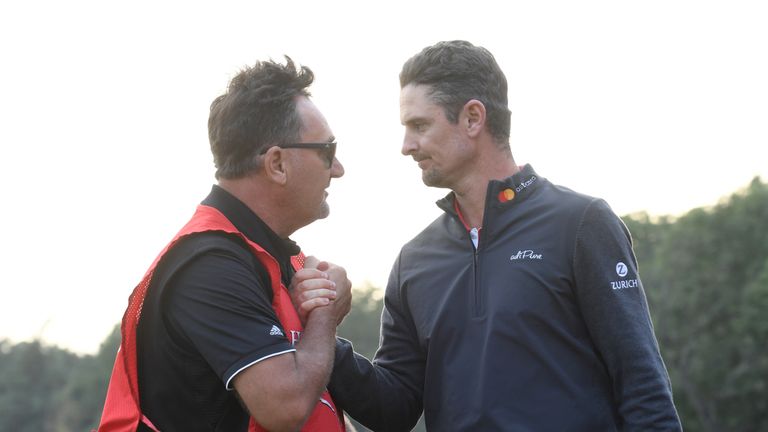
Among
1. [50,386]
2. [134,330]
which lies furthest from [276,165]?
[50,386]

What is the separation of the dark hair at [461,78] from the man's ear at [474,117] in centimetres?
3

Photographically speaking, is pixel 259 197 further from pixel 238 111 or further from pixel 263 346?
pixel 263 346

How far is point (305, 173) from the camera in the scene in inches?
195

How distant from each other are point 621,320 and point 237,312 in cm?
167

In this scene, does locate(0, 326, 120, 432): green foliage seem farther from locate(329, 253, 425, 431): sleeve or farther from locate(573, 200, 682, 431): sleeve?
locate(573, 200, 682, 431): sleeve

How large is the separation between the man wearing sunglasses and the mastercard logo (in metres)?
0.90

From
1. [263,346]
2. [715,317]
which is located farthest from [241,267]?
[715,317]

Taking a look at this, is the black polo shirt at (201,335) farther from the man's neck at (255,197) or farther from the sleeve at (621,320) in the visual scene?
the sleeve at (621,320)

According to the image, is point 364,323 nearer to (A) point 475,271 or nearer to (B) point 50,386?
(B) point 50,386

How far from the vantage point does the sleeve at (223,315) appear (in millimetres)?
4234

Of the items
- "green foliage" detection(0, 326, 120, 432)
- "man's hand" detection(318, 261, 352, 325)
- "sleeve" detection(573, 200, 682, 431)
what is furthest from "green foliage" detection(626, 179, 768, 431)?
"man's hand" detection(318, 261, 352, 325)

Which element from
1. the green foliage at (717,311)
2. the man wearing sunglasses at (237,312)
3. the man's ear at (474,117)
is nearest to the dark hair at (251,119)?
the man wearing sunglasses at (237,312)

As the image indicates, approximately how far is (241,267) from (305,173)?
71 cm

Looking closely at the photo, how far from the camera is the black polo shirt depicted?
4254 mm
